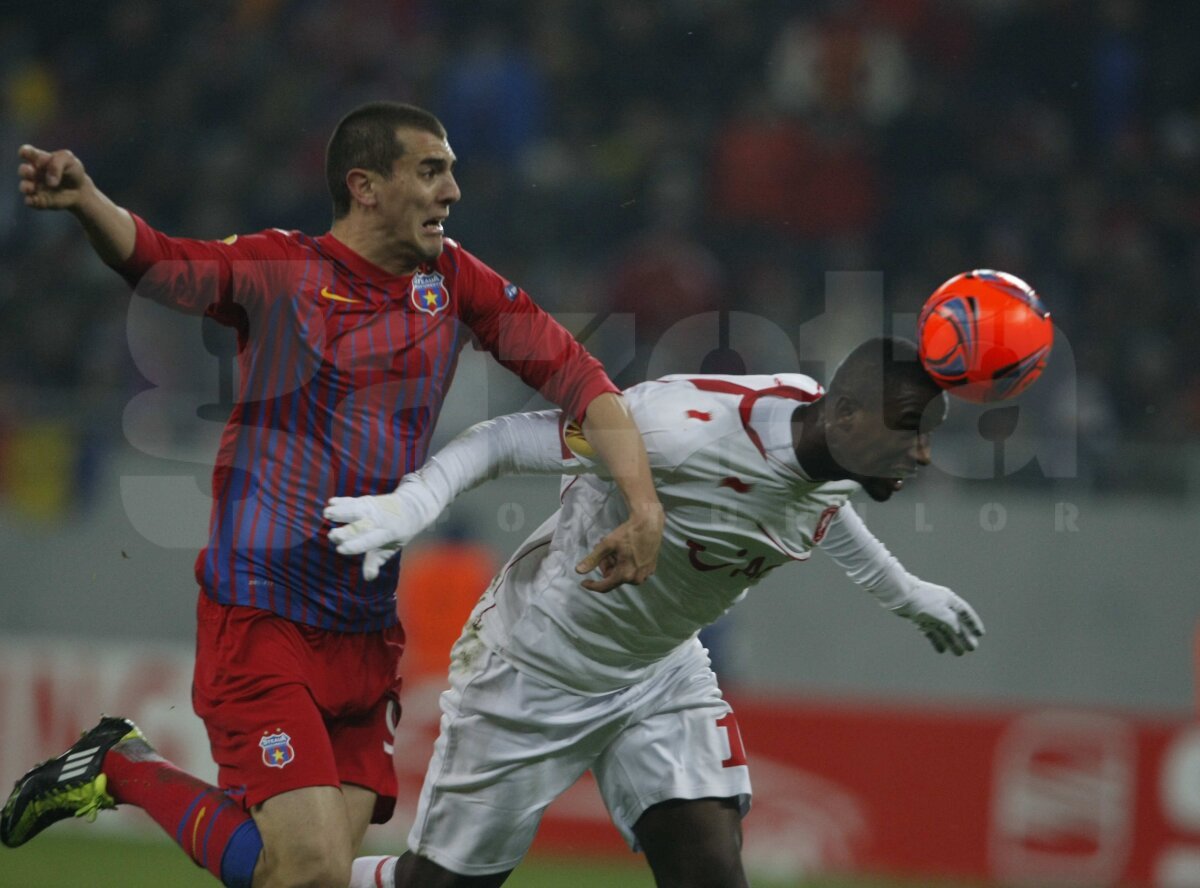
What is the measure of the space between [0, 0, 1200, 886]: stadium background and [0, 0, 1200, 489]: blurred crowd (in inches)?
1.0

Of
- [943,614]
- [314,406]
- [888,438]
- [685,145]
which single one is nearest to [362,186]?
[314,406]

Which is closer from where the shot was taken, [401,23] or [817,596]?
[817,596]

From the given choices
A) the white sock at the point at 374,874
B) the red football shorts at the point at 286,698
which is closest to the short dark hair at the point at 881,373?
the red football shorts at the point at 286,698

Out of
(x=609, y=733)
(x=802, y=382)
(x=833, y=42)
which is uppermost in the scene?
(x=833, y=42)

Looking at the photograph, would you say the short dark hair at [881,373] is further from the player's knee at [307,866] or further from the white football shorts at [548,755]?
the player's knee at [307,866]

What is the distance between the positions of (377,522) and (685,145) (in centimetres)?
818

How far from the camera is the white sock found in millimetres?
4918

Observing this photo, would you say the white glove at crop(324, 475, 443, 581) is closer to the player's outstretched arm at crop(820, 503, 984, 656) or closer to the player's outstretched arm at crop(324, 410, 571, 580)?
the player's outstretched arm at crop(324, 410, 571, 580)

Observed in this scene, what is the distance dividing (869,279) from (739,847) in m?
6.49

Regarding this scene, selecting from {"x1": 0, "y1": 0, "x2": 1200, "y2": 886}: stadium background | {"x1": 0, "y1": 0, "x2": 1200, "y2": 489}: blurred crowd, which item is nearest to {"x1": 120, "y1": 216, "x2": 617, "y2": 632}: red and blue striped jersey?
{"x1": 0, "y1": 0, "x2": 1200, "y2": 886}: stadium background

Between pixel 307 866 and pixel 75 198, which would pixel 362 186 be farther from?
pixel 307 866

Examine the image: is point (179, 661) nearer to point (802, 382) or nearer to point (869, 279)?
point (869, 279)

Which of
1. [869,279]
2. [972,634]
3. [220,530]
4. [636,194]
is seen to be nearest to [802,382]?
[972,634]

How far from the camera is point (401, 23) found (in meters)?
12.8
